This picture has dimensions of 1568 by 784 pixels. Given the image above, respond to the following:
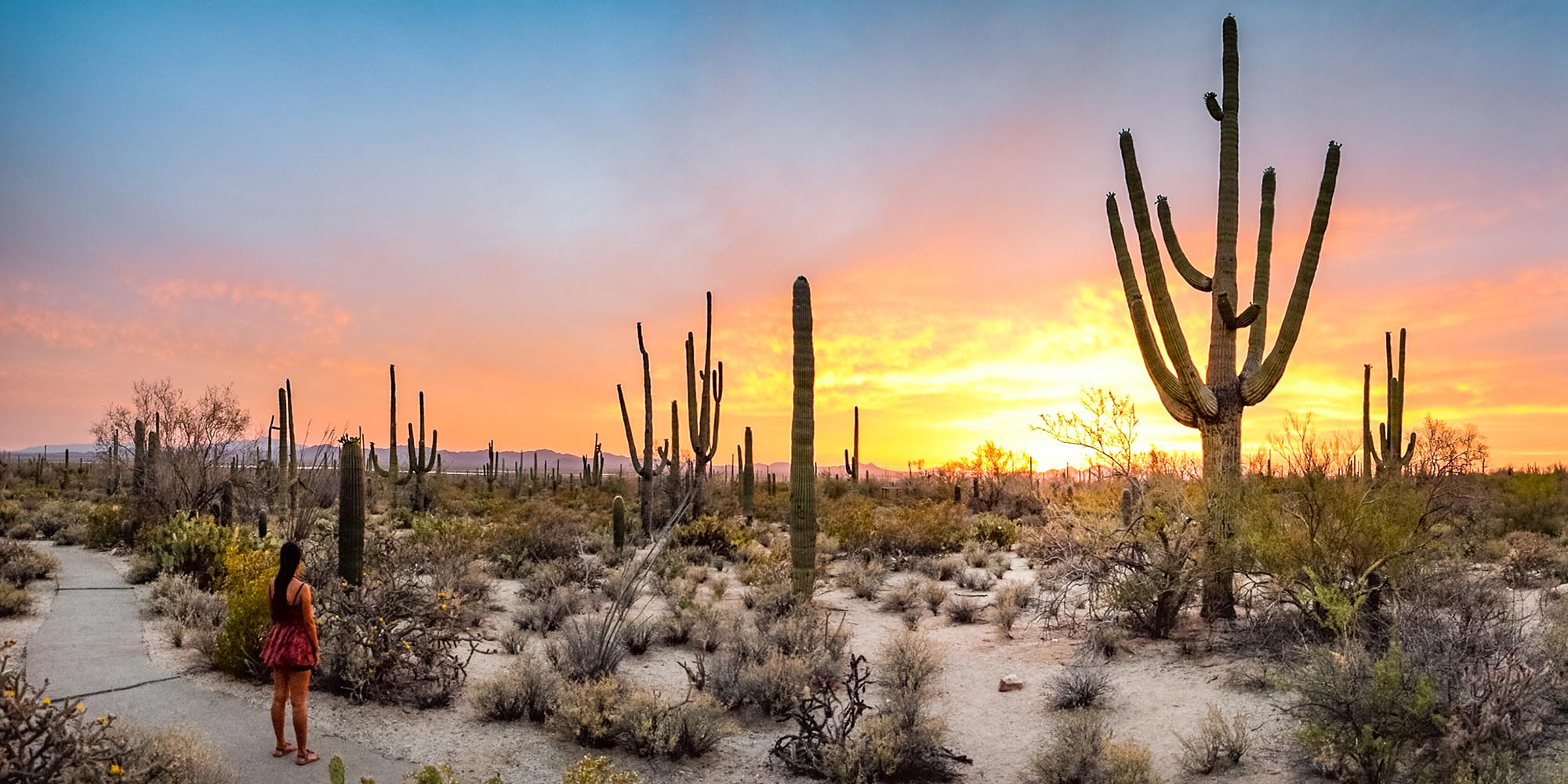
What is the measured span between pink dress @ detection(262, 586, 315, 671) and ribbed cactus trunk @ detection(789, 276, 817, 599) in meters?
7.06

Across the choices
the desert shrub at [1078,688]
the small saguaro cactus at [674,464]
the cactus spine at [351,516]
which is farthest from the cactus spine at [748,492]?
the desert shrub at [1078,688]

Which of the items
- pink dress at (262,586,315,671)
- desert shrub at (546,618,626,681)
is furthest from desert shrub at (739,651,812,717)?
pink dress at (262,586,315,671)

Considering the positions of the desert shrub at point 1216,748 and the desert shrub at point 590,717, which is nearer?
the desert shrub at point 1216,748

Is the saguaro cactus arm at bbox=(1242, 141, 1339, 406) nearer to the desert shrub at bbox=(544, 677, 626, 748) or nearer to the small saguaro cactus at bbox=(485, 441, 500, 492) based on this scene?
the desert shrub at bbox=(544, 677, 626, 748)

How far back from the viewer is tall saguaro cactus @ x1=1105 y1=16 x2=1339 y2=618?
11.5 metres

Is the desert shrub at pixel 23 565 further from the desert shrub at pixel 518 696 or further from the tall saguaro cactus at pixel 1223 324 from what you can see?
the tall saguaro cactus at pixel 1223 324

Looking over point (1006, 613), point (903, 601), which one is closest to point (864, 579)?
point (903, 601)

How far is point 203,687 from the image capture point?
9453 mm

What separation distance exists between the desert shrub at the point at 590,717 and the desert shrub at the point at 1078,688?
177 inches

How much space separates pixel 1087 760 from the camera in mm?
7199

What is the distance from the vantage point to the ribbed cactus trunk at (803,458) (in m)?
13.5

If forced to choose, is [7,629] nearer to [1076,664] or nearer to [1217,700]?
[1076,664]

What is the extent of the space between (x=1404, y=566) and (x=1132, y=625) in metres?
3.08

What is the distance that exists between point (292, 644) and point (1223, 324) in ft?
36.4
